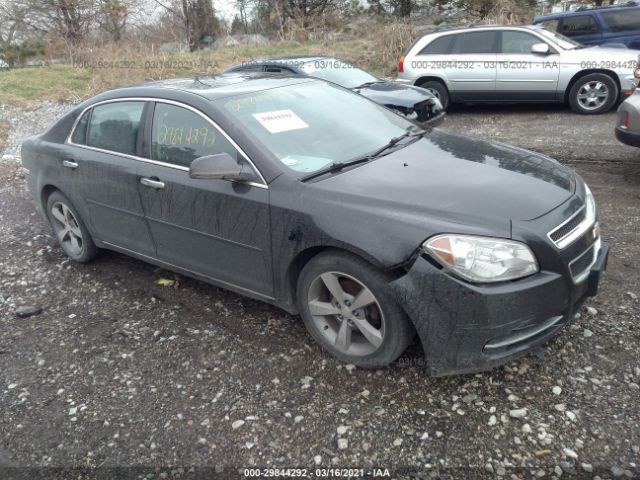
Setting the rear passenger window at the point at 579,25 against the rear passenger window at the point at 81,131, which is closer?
the rear passenger window at the point at 81,131

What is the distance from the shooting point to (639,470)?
2229 millimetres

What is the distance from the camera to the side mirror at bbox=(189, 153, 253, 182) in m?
2.94

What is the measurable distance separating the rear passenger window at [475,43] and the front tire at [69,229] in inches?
307

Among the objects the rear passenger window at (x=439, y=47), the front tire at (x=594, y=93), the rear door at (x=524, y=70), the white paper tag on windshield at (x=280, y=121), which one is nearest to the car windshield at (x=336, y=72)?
the rear passenger window at (x=439, y=47)

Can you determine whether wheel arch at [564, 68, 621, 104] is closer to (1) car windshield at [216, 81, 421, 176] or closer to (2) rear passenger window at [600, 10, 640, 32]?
(2) rear passenger window at [600, 10, 640, 32]

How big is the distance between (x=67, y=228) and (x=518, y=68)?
26.1ft

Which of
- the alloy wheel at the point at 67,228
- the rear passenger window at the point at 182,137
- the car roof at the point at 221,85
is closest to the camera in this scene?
the rear passenger window at the point at 182,137

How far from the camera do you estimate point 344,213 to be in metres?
2.69

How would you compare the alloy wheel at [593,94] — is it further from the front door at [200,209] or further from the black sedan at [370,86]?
the front door at [200,209]

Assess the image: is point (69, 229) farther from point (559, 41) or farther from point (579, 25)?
point (579, 25)

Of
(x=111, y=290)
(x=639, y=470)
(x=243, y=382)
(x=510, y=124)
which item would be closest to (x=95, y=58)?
(x=510, y=124)

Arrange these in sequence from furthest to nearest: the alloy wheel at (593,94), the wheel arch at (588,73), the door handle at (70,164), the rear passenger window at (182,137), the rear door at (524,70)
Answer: the rear door at (524,70), the alloy wheel at (593,94), the wheel arch at (588,73), the door handle at (70,164), the rear passenger window at (182,137)

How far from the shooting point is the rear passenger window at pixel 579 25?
11.0m

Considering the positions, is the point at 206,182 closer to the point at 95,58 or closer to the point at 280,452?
the point at 280,452
